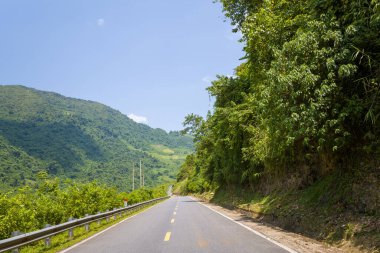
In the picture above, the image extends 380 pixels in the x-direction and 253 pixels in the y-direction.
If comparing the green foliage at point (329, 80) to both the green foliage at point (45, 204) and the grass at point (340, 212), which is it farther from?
the green foliage at point (45, 204)

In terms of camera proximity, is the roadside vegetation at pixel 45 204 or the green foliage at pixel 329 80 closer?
the green foliage at pixel 329 80

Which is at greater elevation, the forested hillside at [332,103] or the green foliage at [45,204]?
the forested hillside at [332,103]

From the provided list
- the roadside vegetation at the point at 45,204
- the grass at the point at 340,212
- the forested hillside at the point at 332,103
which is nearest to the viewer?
the grass at the point at 340,212

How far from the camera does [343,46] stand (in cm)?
971

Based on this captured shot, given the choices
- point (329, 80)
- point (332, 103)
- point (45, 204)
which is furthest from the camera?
point (45, 204)

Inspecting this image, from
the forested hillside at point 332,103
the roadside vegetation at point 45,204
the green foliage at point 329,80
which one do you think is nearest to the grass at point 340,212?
the forested hillside at point 332,103

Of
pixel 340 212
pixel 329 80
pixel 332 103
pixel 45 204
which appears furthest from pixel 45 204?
pixel 329 80

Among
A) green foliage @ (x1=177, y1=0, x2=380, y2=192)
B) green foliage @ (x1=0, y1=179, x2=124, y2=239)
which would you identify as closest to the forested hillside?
green foliage @ (x1=177, y1=0, x2=380, y2=192)

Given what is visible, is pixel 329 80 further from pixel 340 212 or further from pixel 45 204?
pixel 45 204

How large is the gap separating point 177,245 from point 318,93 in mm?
5888

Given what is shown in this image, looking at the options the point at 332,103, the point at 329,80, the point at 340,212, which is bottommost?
the point at 340,212

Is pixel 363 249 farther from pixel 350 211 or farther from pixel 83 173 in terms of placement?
pixel 83 173

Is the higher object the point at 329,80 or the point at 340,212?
the point at 329,80

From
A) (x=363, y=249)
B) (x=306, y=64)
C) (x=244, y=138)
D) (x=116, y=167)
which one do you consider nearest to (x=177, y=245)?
(x=363, y=249)
